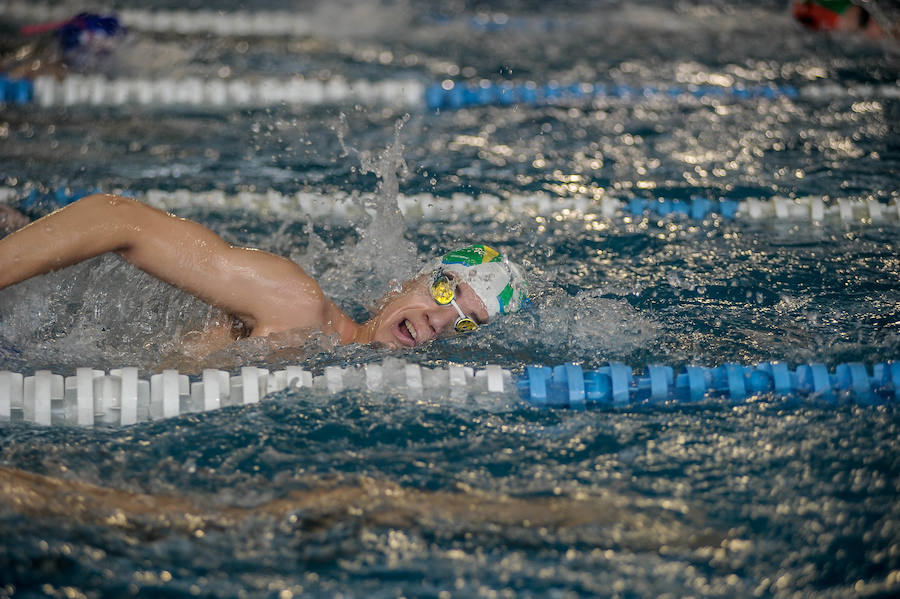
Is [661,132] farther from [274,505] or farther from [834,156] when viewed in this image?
[274,505]

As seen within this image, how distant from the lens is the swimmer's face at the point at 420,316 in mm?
2822

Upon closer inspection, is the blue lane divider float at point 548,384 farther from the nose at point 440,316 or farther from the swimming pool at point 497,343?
the nose at point 440,316

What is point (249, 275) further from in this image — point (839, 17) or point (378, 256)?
point (839, 17)

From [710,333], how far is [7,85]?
3.96 meters

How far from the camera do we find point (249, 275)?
2.55 meters

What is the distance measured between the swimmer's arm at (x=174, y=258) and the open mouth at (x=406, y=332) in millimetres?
220

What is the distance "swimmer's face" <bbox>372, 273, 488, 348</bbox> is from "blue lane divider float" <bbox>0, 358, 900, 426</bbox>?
0.49 ft

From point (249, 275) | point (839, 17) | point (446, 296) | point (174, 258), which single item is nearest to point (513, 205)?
point (446, 296)

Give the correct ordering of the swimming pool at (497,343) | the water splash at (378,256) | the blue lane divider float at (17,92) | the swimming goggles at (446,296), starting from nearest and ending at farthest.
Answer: the swimming pool at (497,343)
the swimming goggles at (446,296)
the water splash at (378,256)
the blue lane divider float at (17,92)

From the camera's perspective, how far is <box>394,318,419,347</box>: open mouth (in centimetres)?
283

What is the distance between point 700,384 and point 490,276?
2.29 feet

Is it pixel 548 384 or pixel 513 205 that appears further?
pixel 513 205

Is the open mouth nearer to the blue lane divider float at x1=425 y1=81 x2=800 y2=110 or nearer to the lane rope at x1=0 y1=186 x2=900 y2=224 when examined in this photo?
the lane rope at x1=0 y1=186 x2=900 y2=224

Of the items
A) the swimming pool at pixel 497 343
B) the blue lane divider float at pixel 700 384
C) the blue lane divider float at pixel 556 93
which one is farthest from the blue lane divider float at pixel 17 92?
the blue lane divider float at pixel 700 384
